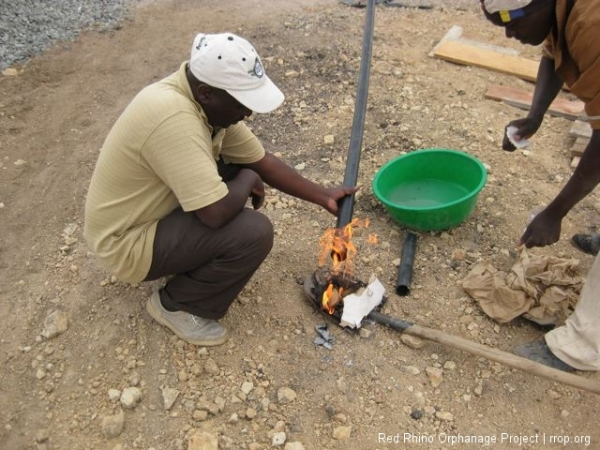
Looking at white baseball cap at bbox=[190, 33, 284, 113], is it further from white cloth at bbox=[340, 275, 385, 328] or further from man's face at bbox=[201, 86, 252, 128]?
white cloth at bbox=[340, 275, 385, 328]

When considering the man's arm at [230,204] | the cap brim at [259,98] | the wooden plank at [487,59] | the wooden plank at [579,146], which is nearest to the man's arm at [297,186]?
the man's arm at [230,204]

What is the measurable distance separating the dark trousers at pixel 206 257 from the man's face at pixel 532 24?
1.26 meters

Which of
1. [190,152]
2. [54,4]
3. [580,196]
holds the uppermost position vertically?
[190,152]

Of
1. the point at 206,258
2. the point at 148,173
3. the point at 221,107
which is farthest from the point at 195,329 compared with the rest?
the point at 221,107

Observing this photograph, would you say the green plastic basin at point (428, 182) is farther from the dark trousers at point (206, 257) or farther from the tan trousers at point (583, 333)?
the dark trousers at point (206, 257)

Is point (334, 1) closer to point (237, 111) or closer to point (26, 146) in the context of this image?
point (26, 146)

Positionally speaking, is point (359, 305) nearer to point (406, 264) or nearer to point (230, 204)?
point (406, 264)

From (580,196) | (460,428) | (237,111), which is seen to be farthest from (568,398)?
(237,111)

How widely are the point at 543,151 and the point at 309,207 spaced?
178cm

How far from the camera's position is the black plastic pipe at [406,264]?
290 centimetres

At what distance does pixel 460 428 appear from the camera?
93.8 inches

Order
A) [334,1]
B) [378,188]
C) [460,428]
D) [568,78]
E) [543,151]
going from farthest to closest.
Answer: [334,1]
[543,151]
[378,188]
[460,428]
[568,78]

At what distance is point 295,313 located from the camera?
2822mm

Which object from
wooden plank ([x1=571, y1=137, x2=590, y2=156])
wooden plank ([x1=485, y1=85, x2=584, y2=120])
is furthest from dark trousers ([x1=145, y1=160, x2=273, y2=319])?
wooden plank ([x1=485, y1=85, x2=584, y2=120])
